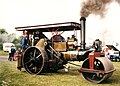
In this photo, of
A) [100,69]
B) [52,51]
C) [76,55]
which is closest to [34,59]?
[52,51]

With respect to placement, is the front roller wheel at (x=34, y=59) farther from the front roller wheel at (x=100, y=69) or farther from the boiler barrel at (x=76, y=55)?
the front roller wheel at (x=100, y=69)

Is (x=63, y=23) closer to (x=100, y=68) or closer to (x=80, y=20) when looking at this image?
(x=80, y=20)

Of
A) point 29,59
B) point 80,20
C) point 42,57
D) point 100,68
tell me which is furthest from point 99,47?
point 29,59

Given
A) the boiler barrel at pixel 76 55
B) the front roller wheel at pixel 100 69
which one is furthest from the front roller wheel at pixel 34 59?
the front roller wheel at pixel 100 69

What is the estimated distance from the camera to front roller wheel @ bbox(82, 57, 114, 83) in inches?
356

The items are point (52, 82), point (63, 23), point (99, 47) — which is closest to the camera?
point (52, 82)

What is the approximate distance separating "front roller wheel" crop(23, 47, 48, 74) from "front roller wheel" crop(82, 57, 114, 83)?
6.11ft

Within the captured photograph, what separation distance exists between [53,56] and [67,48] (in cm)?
69

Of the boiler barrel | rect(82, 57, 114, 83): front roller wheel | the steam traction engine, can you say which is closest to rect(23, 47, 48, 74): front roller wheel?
the steam traction engine

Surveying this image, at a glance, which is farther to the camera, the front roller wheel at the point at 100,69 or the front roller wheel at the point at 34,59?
the front roller wheel at the point at 34,59

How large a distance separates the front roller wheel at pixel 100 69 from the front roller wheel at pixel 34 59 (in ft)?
6.11

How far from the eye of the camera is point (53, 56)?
36.6 ft

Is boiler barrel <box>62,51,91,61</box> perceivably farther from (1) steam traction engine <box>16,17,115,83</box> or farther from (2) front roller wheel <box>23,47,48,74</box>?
(2) front roller wheel <box>23,47,48,74</box>

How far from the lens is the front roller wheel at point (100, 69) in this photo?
29.7 ft
